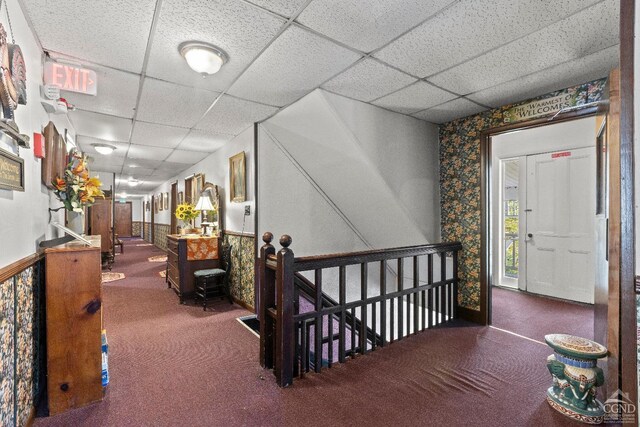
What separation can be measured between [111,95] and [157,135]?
139cm

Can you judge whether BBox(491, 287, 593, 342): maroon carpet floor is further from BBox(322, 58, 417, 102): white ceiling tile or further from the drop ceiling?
BBox(322, 58, 417, 102): white ceiling tile

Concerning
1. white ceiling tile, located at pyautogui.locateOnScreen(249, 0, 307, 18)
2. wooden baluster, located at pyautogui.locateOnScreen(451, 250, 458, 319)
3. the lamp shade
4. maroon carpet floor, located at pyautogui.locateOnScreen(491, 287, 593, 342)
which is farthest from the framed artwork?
maroon carpet floor, located at pyautogui.locateOnScreen(491, 287, 593, 342)

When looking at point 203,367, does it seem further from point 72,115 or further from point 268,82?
point 72,115

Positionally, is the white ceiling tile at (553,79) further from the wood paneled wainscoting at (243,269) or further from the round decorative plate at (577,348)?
the wood paneled wainscoting at (243,269)

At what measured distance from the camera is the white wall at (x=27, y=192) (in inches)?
55.1

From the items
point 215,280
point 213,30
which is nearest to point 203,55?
point 213,30

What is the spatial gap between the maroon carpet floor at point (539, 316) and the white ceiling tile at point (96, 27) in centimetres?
404

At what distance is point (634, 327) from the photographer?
1126mm

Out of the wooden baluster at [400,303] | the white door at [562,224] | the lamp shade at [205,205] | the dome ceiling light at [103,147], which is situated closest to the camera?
the wooden baluster at [400,303]

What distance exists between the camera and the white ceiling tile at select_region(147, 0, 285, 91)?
5.12 feet

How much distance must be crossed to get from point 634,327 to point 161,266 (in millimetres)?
7655

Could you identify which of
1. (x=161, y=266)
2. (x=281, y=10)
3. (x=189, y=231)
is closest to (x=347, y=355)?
(x=281, y=10)

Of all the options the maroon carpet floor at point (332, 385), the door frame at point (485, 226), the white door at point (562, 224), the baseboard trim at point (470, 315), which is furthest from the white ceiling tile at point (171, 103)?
the white door at point (562, 224)

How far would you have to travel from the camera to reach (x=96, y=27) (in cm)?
170
